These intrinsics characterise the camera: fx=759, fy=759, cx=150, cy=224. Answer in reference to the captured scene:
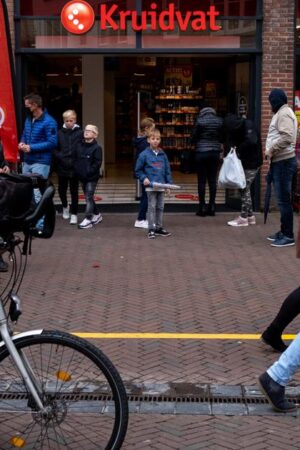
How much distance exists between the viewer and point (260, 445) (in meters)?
4.14

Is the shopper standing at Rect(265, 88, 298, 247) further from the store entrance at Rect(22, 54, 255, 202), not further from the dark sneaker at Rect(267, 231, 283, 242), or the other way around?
the store entrance at Rect(22, 54, 255, 202)

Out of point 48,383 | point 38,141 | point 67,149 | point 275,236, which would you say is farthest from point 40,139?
point 48,383

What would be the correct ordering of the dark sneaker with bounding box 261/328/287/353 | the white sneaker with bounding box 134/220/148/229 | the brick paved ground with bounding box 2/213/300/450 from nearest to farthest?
the brick paved ground with bounding box 2/213/300/450 < the dark sneaker with bounding box 261/328/287/353 < the white sneaker with bounding box 134/220/148/229

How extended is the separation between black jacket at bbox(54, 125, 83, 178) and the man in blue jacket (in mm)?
552

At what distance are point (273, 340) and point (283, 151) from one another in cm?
410

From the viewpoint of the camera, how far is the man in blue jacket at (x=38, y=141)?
1015 centimetres

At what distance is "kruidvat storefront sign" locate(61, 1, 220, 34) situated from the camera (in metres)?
11.4

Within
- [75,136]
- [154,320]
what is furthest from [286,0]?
[154,320]

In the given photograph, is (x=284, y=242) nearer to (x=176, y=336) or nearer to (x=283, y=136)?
(x=283, y=136)

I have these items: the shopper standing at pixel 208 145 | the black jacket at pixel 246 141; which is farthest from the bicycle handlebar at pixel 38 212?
the shopper standing at pixel 208 145

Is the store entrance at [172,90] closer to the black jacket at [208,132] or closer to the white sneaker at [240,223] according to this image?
the black jacket at [208,132]

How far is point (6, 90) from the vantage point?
1045 cm

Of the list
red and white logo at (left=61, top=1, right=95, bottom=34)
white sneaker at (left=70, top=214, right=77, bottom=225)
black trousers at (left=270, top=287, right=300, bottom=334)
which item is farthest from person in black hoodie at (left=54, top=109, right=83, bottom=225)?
black trousers at (left=270, top=287, right=300, bottom=334)

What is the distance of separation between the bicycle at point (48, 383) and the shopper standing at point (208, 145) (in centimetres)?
784
